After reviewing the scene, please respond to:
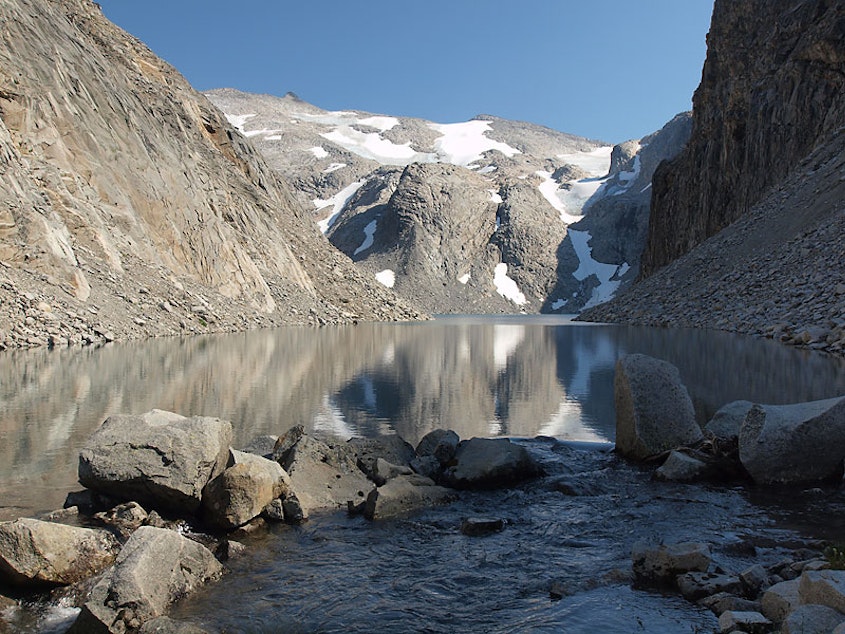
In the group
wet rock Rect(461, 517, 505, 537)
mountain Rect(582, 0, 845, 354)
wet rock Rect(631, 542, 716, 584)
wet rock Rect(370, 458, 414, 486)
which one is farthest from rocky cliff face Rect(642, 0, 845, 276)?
wet rock Rect(631, 542, 716, 584)

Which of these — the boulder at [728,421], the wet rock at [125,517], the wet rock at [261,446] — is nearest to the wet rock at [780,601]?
the boulder at [728,421]

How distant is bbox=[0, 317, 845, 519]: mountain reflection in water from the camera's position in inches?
459

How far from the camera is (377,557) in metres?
6.74

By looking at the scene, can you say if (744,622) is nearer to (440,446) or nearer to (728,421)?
(440,446)

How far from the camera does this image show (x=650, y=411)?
10836 millimetres

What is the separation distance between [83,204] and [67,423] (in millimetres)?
28122

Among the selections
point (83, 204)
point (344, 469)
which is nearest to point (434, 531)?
point (344, 469)

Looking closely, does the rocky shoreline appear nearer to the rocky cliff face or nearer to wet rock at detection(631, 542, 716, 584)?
wet rock at detection(631, 542, 716, 584)

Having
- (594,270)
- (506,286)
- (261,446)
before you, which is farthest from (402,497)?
(594,270)

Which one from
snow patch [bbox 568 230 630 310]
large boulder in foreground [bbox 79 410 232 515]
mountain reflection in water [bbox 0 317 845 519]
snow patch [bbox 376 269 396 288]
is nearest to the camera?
large boulder in foreground [bbox 79 410 232 515]

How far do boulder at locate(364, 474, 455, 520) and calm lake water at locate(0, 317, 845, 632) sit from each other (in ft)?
0.82

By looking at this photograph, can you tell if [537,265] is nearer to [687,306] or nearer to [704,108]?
[704,108]

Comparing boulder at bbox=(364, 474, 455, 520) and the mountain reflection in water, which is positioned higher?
the mountain reflection in water

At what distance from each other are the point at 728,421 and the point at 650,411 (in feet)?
4.95
